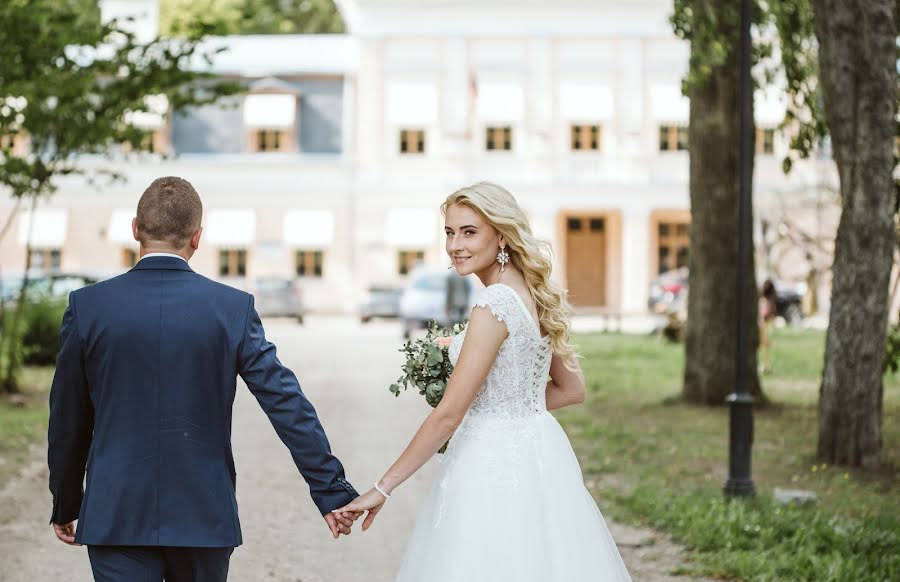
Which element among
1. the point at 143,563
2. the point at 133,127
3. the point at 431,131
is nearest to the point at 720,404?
the point at 133,127

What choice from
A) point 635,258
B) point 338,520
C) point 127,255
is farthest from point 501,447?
point 127,255

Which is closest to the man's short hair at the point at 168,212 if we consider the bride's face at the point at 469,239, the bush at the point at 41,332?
the bride's face at the point at 469,239

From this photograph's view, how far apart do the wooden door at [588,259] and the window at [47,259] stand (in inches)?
695

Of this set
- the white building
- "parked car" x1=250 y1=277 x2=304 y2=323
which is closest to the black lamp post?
"parked car" x1=250 y1=277 x2=304 y2=323

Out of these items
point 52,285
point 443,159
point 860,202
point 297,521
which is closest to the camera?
point 297,521

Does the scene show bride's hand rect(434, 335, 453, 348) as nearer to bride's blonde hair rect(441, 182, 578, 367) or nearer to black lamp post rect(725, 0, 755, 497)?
bride's blonde hair rect(441, 182, 578, 367)

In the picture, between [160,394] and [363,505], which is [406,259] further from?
[160,394]

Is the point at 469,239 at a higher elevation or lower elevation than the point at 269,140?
lower

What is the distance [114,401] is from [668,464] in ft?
26.6

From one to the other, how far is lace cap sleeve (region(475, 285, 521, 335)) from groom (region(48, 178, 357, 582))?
0.71m

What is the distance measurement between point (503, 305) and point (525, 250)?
0.65 ft

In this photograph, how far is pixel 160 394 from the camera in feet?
12.9

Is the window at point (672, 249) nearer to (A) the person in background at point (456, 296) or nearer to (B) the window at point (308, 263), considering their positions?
(B) the window at point (308, 263)

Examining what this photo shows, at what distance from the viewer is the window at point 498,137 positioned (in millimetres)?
48469
